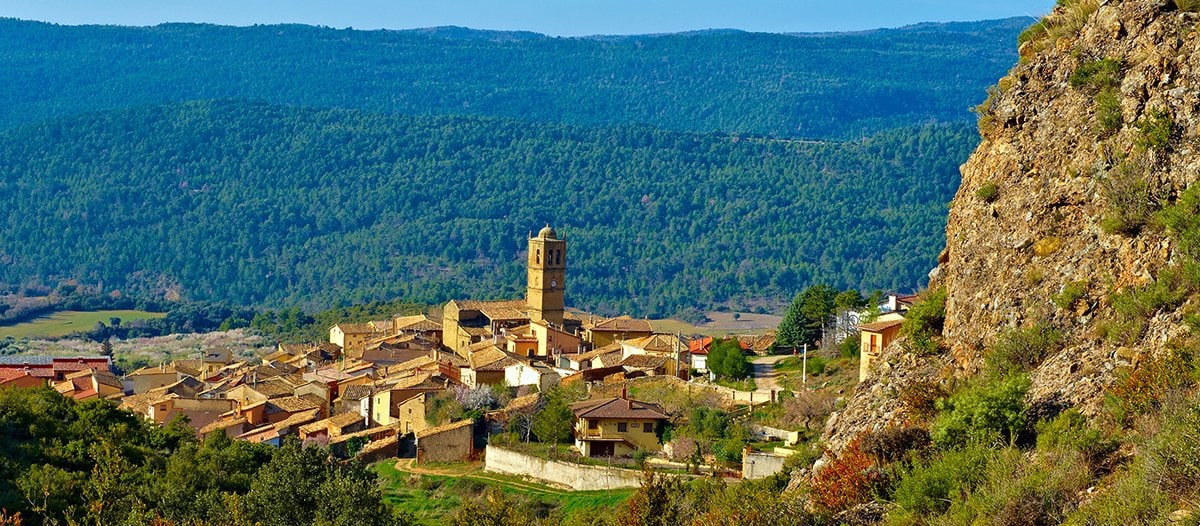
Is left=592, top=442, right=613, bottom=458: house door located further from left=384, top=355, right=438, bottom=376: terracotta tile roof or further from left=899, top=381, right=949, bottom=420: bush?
left=899, top=381, right=949, bottom=420: bush

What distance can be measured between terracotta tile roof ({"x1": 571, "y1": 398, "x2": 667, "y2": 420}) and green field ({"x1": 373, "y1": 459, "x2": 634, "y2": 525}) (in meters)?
2.64

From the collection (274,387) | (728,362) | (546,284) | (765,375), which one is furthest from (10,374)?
(765,375)

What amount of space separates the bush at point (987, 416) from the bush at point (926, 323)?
191cm

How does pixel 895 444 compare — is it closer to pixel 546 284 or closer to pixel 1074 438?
pixel 1074 438

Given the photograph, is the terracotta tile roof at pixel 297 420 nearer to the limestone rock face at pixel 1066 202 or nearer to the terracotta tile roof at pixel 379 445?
the terracotta tile roof at pixel 379 445

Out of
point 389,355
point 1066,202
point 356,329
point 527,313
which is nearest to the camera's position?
point 1066,202

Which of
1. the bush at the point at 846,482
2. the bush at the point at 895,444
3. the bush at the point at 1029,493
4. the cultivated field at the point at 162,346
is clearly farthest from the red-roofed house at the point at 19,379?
the bush at the point at 1029,493

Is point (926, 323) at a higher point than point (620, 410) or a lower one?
higher

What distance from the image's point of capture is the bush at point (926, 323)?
17984 mm

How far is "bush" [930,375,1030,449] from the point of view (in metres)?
15.3

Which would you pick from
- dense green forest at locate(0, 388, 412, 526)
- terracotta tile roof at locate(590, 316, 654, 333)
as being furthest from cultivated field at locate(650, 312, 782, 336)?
dense green forest at locate(0, 388, 412, 526)

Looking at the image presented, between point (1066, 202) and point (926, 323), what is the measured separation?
2.17 metres

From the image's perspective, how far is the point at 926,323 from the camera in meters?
18.2

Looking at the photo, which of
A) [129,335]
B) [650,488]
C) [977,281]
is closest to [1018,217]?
[977,281]
